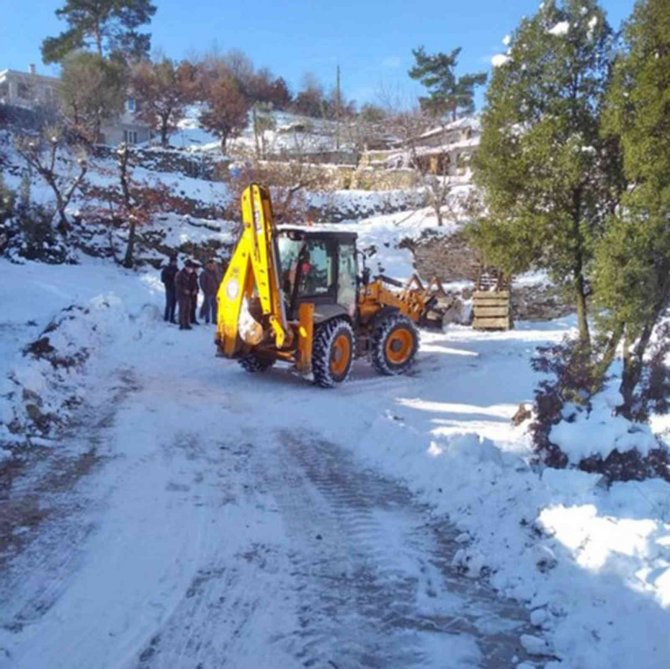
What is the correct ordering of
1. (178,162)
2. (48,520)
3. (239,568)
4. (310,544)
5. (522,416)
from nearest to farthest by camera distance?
(239,568)
(310,544)
(48,520)
(522,416)
(178,162)

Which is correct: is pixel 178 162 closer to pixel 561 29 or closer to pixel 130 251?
pixel 130 251

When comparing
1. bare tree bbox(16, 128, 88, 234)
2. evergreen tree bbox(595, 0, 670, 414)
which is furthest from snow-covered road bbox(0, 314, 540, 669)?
bare tree bbox(16, 128, 88, 234)

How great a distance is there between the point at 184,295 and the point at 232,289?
5356mm

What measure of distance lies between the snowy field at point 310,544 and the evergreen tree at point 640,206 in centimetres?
173

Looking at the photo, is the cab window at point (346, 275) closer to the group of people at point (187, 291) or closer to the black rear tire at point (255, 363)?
the black rear tire at point (255, 363)

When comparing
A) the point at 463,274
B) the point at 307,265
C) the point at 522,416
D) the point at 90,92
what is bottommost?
the point at 522,416

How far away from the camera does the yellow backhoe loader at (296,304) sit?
9617 millimetres

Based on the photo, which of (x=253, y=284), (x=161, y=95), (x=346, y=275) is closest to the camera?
(x=253, y=284)

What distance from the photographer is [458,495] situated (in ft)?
A: 18.2

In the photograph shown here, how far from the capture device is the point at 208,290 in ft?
53.7

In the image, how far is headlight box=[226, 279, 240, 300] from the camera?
9.90 metres

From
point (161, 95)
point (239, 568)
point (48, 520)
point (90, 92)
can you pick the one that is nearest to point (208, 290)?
point (48, 520)

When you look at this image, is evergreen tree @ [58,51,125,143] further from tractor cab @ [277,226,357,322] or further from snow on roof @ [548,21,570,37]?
snow on roof @ [548,21,570,37]

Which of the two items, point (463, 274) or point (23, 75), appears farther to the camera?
point (23, 75)
